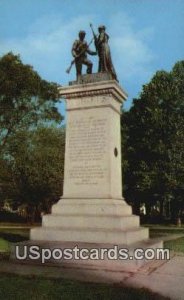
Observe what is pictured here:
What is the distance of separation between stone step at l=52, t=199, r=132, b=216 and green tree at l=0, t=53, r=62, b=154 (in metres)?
24.8

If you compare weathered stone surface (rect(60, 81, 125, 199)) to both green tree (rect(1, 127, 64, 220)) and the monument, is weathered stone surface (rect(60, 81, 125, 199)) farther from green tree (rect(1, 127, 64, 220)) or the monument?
green tree (rect(1, 127, 64, 220))

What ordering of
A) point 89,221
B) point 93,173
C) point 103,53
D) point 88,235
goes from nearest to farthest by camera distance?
1. point 88,235
2. point 89,221
3. point 93,173
4. point 103,53

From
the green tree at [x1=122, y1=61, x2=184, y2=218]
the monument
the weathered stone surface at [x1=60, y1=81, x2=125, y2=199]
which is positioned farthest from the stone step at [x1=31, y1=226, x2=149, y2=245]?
the green tree at [x1=122, y1=61, x2=184, y2=218]

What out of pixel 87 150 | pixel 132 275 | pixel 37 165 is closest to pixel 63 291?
pixel 132 275

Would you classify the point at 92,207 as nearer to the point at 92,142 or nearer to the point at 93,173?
the point at 93,173

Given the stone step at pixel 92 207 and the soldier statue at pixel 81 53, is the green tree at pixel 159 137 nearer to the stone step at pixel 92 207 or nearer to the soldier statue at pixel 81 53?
the soldier statue at pixel 81 53

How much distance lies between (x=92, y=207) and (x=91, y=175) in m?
1.03

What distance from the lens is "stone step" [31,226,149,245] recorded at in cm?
1078

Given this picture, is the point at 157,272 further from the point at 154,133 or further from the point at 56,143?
the point at 56,143

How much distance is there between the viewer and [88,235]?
11.2 metres

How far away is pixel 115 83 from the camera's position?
42.7 feet

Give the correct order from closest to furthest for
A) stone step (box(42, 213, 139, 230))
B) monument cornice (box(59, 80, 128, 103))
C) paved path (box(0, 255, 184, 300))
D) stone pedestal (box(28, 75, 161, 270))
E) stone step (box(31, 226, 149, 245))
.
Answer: paved path (box(0, 255, 184, 300))
stone step (box(31, 226, 149, 245))
stone step (box(42, 213, 139, 230))
stone pedestal (box(28, 75, 161, 270))
monument cornice (box(59, 80, 128, 103))

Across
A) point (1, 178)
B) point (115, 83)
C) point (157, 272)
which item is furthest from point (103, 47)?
point (1, 178)

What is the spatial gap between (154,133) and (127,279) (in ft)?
94.7
